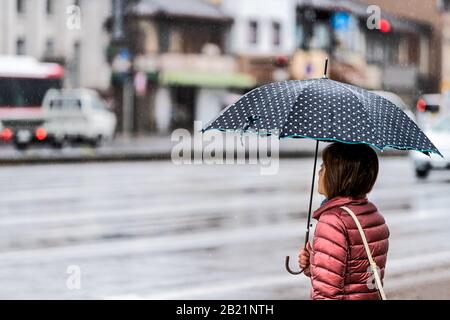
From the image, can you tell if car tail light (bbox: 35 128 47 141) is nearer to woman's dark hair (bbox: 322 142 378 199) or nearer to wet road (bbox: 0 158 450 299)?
wet road (bbox: 0 158 450 299)

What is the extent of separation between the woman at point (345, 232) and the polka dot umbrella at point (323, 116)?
215 millimetres

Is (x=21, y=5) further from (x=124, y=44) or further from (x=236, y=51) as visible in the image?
(x=236, y=51)

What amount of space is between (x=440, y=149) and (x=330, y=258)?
2164 centimetres

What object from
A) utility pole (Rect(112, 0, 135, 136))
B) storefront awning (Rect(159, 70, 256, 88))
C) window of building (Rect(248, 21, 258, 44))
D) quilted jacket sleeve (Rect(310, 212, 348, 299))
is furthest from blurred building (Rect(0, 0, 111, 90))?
quilted jacket sleeve (Rect(310, 212, 348, 299))

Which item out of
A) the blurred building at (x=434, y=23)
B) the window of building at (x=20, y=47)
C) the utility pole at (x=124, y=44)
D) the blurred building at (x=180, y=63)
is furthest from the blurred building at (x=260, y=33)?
the window of building at (x=20, y=47)

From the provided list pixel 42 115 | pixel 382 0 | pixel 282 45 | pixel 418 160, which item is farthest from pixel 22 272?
pixel 382 0

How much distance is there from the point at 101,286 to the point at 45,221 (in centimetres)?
579

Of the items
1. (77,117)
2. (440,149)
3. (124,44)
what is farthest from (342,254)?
(124,44)

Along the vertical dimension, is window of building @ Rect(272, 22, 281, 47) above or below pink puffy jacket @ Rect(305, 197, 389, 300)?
below

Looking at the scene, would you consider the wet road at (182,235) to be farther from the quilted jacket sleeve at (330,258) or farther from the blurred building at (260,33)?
the blurred building at (260,33)

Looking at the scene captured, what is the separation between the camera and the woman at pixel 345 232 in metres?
4.63

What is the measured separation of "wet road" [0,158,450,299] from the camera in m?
10.6

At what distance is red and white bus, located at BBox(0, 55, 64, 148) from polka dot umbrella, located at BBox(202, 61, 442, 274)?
116ft
